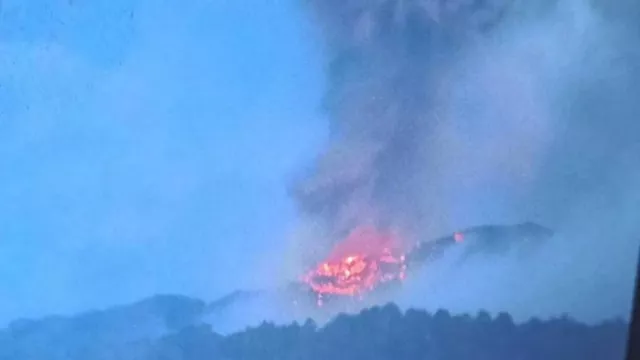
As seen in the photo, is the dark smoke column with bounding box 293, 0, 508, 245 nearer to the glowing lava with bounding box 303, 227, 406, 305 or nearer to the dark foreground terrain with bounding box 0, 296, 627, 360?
the glowing lava with bounding box 303, 227, 406, 305

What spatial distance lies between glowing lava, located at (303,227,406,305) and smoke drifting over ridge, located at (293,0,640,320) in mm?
26

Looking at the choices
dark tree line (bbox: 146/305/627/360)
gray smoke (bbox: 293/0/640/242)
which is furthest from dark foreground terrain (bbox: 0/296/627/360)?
gray smoke (bbox: 293/0/640/242)

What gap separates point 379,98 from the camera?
44.4 inches

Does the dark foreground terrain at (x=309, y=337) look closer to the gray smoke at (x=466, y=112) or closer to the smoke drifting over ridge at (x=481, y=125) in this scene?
the smoke drifting over ridge at (x=481, y=125)

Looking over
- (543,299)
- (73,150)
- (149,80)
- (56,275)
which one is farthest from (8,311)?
(543,299)

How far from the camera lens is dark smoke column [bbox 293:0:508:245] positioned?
110cm

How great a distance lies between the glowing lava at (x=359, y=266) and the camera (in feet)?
3.89

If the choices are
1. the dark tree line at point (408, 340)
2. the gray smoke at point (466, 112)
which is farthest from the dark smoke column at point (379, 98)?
the dark tree line at point (408, 340)

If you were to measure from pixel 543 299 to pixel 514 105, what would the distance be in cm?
31

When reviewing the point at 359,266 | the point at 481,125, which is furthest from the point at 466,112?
Answer: the point at 359,266

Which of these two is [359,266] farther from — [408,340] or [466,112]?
[466,112]

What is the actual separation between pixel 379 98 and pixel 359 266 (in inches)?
9.7

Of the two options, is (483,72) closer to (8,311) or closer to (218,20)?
(218,20)

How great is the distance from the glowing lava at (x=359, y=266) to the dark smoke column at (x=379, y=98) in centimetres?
3
